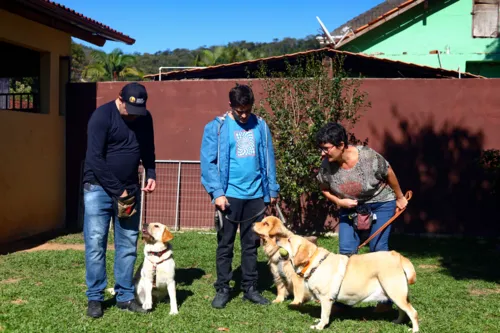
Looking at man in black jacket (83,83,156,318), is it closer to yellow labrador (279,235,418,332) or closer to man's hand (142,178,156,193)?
man's hand (142,178,156,193)

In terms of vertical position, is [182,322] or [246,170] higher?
[246,170]

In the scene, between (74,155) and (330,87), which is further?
(74,155)

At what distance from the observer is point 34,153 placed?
1009cm

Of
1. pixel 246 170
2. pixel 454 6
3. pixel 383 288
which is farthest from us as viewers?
pixel 454 6

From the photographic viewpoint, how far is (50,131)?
34.8 ft

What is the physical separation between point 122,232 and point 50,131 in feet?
19.0

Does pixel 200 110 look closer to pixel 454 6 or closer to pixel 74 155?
pixel 74 155

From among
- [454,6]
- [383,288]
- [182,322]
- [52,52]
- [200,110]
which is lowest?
[182,322]

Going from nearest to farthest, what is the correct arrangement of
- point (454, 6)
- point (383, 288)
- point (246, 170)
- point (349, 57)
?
point (383, 288), point (246, 170), point (349, 57), point (454, 6)

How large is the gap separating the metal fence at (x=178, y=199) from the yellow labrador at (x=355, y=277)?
5.72 m

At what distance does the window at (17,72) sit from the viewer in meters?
11.0

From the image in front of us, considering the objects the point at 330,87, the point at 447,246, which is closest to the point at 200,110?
the point at 330,87

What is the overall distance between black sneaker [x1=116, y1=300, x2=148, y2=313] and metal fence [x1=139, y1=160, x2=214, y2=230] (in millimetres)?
5129

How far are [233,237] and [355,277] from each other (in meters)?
1.46
